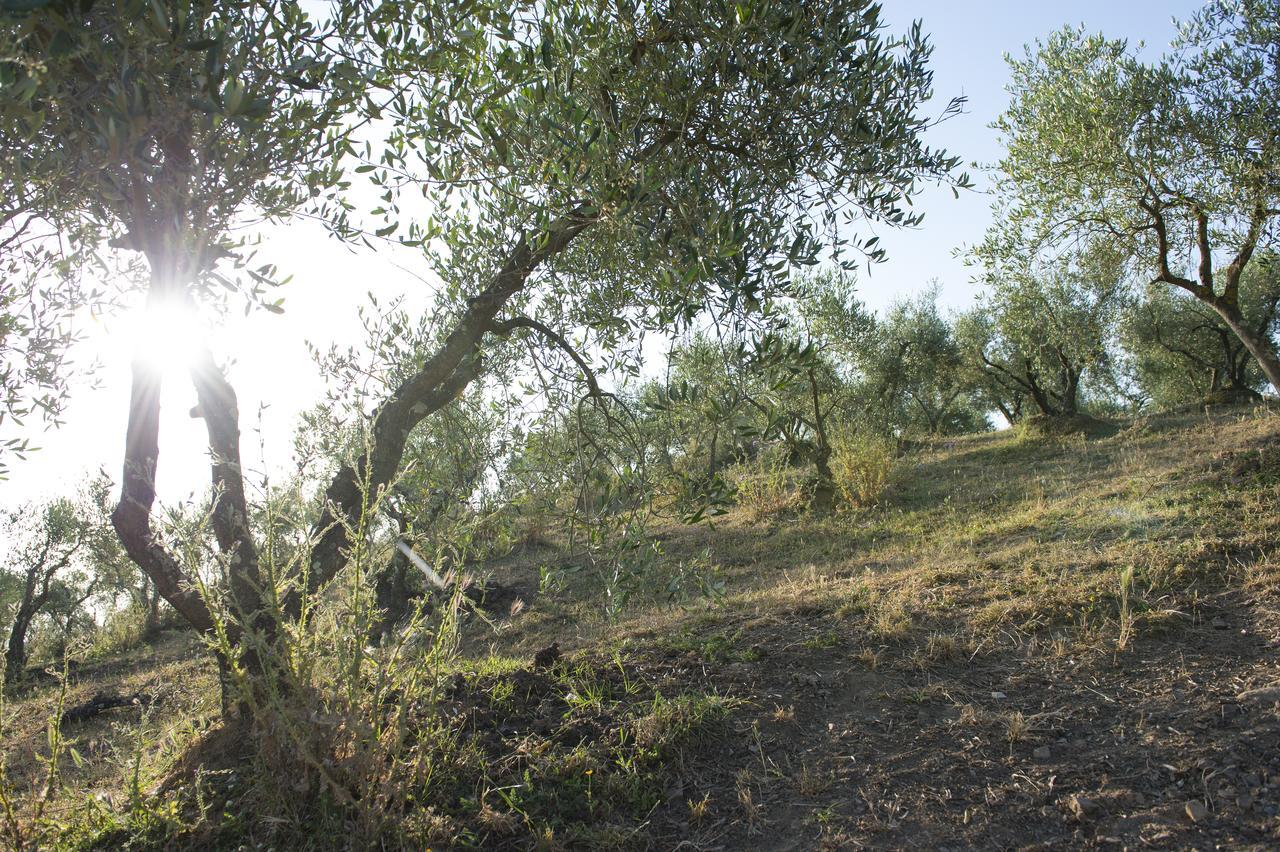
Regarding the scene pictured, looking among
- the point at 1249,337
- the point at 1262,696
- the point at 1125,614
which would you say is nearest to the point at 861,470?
the point at 1249,337

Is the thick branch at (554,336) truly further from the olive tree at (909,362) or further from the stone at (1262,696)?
the olive tree at (909,362)

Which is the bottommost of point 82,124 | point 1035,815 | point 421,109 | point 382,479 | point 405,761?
point 1035,815

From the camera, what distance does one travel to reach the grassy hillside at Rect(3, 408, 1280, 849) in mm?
3336

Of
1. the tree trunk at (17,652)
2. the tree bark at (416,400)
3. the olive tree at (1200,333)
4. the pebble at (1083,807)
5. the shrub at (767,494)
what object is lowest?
the pebble at (1083,807)

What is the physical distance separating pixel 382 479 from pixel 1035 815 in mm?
4005

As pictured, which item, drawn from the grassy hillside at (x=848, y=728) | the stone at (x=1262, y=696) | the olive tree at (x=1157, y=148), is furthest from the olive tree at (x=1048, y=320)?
the stone at (x=1262, y=696)

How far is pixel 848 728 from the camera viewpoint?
4230 mm

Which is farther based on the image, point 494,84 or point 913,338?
point 913,338

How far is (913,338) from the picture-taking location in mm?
22891

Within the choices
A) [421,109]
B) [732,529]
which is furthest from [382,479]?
[732,529]

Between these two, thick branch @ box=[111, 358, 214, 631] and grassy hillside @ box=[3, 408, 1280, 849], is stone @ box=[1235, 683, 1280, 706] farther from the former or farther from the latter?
thick branch @ box=[111, 358, 214, 631]

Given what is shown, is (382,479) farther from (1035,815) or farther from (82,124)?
(1035,815)

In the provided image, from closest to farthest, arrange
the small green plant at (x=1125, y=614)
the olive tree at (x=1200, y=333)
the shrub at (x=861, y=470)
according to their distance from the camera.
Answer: the small green plant at (x=1125, y=614) → the shrub at (x=861, y=470) → the olive tree at (x=1200, y=333)

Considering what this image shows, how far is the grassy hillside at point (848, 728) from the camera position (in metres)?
3.34
